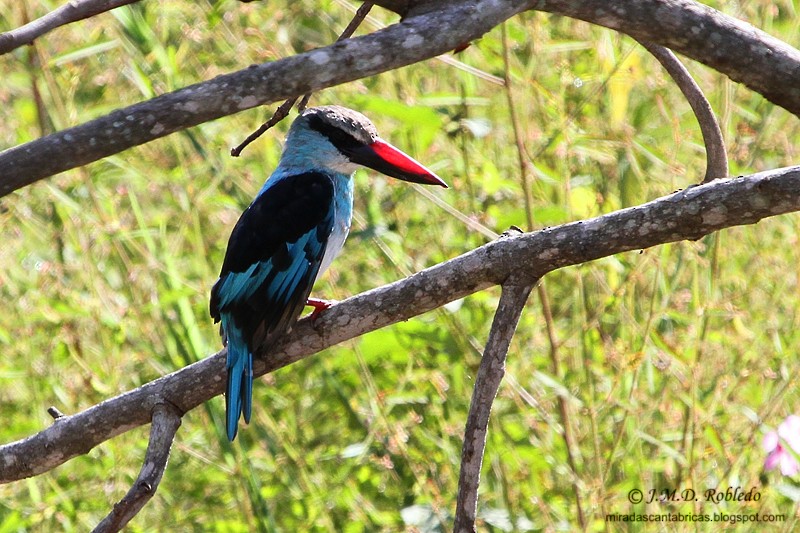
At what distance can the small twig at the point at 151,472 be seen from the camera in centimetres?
203

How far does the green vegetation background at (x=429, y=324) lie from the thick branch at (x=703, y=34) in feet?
2.26

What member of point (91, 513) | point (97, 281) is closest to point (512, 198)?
point (97, 281)

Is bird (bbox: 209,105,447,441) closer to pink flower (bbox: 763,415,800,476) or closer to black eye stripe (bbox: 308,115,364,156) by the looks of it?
black eye stripe (bbox: 308,115,364,156)

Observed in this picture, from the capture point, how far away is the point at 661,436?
3.36 metres

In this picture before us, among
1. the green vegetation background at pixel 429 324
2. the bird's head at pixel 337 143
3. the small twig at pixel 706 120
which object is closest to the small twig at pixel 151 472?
the green vegetation background at pixel 429 324

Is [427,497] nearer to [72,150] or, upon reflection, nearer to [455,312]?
[455,312]

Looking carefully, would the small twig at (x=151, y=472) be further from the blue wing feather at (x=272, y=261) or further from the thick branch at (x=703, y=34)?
the thick branch at (x=703, y=34)

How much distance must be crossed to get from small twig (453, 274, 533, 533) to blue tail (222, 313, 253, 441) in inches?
30.2

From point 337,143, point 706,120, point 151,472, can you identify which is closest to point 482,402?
point 151,472

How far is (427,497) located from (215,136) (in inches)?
59.0

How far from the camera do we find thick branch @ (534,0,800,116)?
2.24m

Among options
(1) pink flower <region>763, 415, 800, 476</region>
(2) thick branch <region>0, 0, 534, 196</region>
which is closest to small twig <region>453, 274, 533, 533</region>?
(2) thick branch <region>0, 0, 534, 196</region>

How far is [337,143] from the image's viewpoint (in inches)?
131

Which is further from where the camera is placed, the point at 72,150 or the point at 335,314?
the point at 335,314
